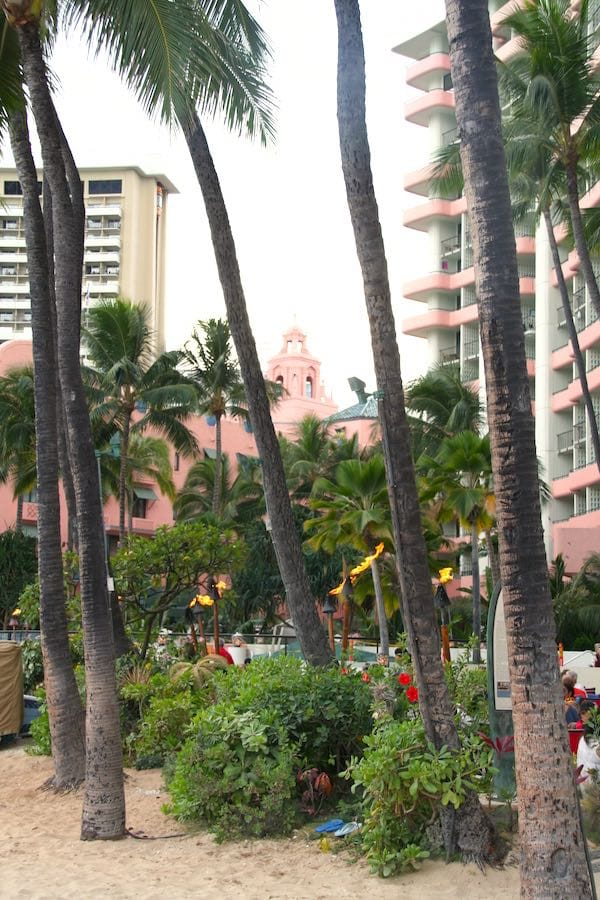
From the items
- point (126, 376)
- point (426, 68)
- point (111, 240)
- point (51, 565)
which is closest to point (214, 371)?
point (126, 376)

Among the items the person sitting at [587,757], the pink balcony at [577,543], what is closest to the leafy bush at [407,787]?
the person sitting at [587,757]

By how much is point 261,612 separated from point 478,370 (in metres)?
16.6

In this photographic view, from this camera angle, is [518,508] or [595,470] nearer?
[518,508]

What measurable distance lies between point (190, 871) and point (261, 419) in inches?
219

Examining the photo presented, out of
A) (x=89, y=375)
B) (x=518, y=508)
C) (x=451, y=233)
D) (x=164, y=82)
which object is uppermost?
(x=451, y=233)

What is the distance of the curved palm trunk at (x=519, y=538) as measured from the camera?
747 cm

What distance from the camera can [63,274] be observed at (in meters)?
13.5

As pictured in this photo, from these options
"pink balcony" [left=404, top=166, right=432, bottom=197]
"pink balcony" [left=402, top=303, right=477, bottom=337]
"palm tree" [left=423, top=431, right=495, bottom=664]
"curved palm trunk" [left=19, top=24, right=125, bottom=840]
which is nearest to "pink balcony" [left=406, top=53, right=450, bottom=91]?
"pink balcony" [left=404, top=166, right=432, bottom=197]

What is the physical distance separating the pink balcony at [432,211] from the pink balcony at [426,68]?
6535 millimetres

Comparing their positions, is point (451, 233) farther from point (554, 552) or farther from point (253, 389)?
point (253, 389)

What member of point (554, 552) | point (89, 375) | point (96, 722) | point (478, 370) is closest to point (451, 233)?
point (478, 370)

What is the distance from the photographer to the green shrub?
11078 mm

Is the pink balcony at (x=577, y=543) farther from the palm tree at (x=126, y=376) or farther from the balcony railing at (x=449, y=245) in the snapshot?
the balcony railing at (x=449, y=245)

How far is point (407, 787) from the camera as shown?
378 inches
